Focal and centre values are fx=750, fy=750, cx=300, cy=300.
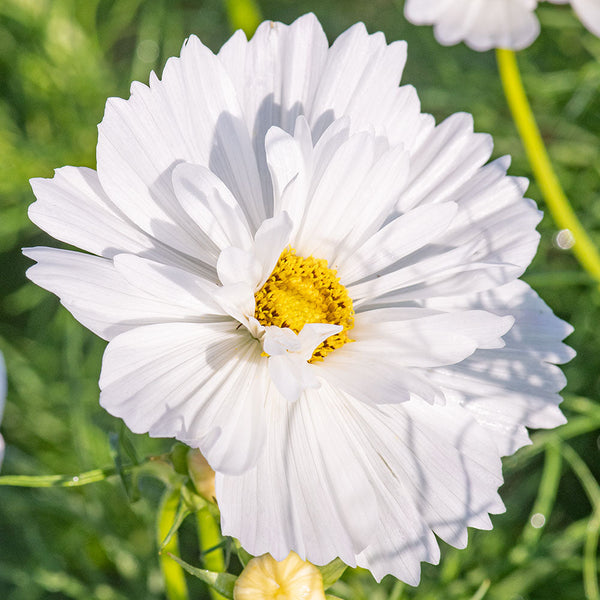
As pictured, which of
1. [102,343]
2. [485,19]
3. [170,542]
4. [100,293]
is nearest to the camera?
[100,293]

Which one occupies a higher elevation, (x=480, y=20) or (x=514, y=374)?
(x=480, y=20)

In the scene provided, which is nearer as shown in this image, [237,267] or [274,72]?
[237,267]

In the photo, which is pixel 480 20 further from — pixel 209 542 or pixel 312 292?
pixel 209 542

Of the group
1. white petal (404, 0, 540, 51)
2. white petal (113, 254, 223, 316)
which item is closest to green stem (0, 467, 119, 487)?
white petal (113, 254, 223, 316)

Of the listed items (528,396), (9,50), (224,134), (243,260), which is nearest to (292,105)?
(224,134)

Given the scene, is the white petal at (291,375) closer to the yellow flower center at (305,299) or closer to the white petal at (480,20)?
the yellow flower center at (305,299)

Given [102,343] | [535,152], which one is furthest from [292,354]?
[102,343]
